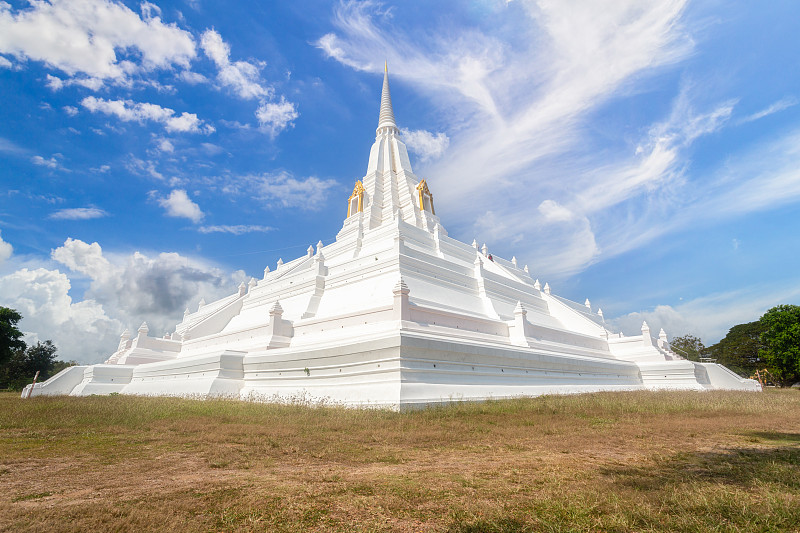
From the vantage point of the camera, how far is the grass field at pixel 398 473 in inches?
163

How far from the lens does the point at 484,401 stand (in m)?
15.4

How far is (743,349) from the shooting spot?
5809 cm

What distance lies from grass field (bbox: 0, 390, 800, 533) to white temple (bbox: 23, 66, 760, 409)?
3.99 metres

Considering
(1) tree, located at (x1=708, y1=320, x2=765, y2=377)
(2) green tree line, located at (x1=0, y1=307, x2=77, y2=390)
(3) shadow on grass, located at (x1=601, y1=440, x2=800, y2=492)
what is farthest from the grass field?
(1) tree, located at (x1=708, y1=320, x2=765, y2=377)

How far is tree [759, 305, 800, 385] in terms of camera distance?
38406 millimetres

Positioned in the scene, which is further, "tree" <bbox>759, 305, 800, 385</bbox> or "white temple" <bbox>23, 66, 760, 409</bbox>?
"tree" <bbox>759, 305, 800, 385</bbox>

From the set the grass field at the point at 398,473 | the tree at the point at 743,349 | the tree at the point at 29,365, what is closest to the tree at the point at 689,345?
the tree at the point at 743,349

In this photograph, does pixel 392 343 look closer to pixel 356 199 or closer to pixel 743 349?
pixel 356 199

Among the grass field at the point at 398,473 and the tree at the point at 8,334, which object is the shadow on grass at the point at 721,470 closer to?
the grass field at the point at 398,473

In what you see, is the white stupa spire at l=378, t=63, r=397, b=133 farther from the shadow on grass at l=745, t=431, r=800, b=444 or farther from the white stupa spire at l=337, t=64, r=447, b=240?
the shadow on grass at l=745, t=431, r=800, b=444

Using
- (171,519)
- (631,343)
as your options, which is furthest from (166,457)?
(631,343)

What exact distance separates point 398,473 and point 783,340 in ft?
162

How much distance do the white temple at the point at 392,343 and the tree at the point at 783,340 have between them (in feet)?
56.9

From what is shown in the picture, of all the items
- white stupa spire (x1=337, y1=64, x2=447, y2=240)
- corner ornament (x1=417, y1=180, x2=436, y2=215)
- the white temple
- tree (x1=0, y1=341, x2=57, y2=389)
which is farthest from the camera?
tree (x1=0, y1=341, x2=57, y2=389)
